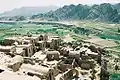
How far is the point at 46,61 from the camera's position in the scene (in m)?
34.2

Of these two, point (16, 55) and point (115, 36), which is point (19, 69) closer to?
point (16, 55)

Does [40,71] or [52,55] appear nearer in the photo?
[40,71]

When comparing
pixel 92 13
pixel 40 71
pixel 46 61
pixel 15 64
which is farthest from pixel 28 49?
pixel 92 13

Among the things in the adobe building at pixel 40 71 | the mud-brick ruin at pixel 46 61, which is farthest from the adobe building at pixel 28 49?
the adobe building at pixel 40 71

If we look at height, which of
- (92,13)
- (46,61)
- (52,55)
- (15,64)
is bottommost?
(46,61)

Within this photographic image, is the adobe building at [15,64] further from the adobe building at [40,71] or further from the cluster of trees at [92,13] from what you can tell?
the cluster of trees at [92,13]

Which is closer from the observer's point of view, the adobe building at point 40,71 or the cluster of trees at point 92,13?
the adobe building at point 40,71

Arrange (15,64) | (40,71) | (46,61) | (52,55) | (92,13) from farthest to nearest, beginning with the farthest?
1. (92,13)
2. (52,55)
3. (46,61)
4. (15,64)
5. (40,71)

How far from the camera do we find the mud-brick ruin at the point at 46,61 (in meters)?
27.3

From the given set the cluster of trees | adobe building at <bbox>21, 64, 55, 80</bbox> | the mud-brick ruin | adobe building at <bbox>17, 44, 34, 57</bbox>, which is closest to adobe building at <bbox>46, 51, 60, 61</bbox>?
the mud-brick ruin

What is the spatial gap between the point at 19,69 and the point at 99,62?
47.9 feet

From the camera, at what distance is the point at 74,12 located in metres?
163

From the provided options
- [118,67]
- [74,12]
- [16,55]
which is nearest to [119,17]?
[74,12]

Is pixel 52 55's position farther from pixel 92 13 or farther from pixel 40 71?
pixel 92 13
